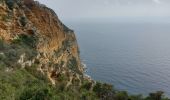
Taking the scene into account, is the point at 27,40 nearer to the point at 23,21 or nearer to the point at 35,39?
the point at 35,39

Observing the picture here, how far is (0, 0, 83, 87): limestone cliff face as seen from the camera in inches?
2461

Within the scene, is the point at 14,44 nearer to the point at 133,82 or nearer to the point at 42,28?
the point at 42,28

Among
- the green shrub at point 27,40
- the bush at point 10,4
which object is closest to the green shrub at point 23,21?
the green shrub at point 27,40

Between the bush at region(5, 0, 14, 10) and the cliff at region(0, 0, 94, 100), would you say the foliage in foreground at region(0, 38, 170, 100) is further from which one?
the bush at region(5, 0, 14, 10)

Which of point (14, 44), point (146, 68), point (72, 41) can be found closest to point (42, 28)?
point (14, 44)

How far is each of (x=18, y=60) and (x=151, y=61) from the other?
13548 centimetres

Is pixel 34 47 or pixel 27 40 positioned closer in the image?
pixel 27 40

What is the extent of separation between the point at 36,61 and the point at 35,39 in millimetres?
13465

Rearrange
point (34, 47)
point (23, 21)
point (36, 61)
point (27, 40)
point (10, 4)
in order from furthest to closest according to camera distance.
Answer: point (10, 4), point (23, 21), point (34, 47), point (27, 40), point (36, 61)

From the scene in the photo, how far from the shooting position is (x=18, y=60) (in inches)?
2211

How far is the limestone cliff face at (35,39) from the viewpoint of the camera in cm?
6252

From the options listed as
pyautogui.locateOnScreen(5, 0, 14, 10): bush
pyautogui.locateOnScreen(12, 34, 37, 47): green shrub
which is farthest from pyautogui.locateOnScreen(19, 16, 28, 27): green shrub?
pyautogui.locateOnScreen(5, 0, 14, 10): bush

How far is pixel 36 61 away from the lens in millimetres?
63375

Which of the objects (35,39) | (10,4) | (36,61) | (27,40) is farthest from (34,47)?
(10,4)
